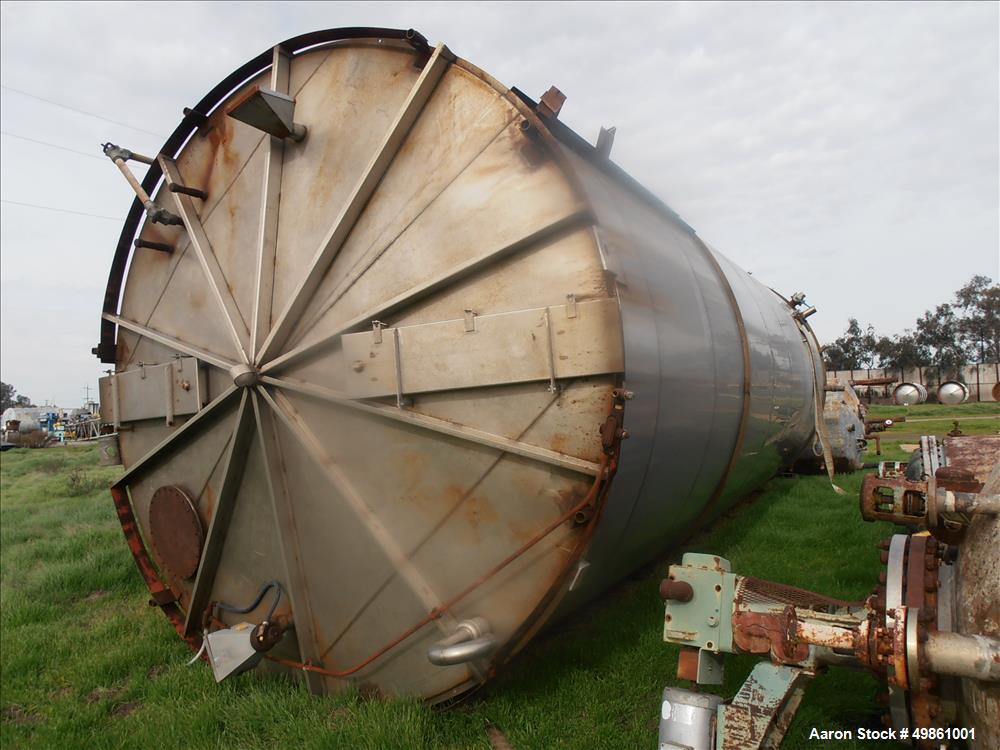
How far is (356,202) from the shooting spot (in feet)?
12.2

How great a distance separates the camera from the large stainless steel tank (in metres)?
3.17

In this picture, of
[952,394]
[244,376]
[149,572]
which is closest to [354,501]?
[244,376]

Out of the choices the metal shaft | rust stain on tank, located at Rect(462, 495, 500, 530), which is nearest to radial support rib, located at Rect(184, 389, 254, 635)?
rust stain on tank, located at Rect(462, 495, 500, 530)

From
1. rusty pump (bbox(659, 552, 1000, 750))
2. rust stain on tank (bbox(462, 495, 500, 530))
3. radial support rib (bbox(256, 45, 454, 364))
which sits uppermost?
radial support rib (bbox(256, 45, 454, 364))

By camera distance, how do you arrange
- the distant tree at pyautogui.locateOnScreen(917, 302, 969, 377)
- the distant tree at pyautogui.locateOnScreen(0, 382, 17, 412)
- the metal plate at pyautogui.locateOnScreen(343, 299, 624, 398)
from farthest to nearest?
the distant tree at pyautogui.locateOnScreen(0, 382, 17, 412) → the distant tree at pyautogui.locateOnScreen(917, 302, 969, 377) → the metal plate at pyautogui.locateOnScreen(343, 299, 624, 398)

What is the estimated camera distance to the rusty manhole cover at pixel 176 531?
14.7ft

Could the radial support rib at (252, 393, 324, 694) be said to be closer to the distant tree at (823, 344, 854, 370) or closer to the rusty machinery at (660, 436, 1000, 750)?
the rusty machinery at (660, 436, 1000, 750)

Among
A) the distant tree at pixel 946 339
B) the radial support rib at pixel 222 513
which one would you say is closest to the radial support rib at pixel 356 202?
the radial support rib at pixel 222 513

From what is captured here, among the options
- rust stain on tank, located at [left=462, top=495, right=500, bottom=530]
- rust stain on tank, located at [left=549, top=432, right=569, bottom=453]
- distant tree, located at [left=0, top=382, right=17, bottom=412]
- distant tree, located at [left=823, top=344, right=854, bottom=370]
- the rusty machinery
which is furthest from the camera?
distant tree, located at [left=0, top=382, right=17, bottom=412]

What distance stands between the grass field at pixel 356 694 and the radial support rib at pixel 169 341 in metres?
2.01

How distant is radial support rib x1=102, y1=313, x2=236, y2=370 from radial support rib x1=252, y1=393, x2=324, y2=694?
1.48 ft

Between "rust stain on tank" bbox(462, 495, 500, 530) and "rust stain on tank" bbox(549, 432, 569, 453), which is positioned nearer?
"rust stain on tank" bbox(549, 432, 569, 453)

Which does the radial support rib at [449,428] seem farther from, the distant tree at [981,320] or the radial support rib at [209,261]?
the distant tree at [981,320]

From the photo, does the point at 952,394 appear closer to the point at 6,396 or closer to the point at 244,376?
the point at 244,376
